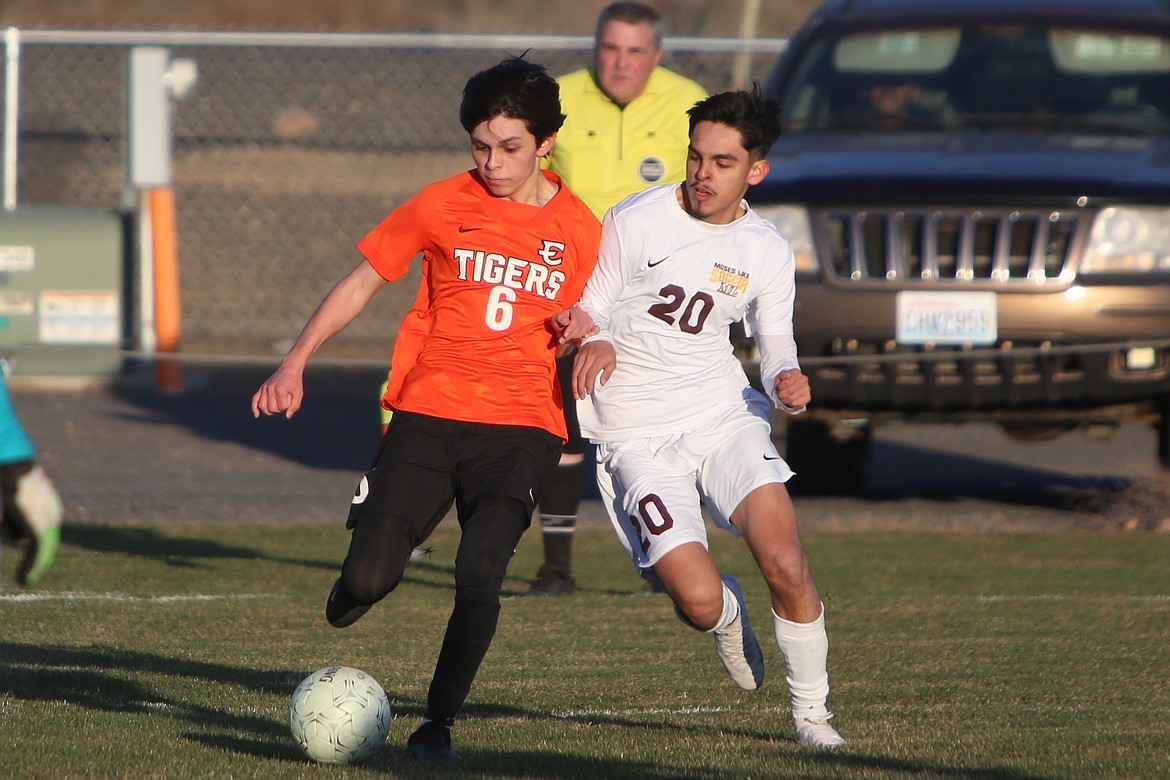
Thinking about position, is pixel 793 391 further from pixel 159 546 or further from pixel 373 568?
pixel 159 546

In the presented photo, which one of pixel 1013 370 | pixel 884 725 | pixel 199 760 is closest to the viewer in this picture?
pixel 199 760

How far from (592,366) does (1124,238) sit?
436 centimetres

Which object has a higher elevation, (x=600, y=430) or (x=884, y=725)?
(x=600, y=430)

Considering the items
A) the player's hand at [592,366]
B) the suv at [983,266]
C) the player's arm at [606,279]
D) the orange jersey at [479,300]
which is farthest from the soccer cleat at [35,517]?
the suv at [983,266]

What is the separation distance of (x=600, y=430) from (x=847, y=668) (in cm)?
131

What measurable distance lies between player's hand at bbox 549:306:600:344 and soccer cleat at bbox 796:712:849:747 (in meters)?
1.17

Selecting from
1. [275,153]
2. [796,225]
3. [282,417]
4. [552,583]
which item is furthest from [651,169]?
[275,153]

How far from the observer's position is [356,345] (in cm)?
1543

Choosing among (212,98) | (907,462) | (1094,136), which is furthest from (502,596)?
(212,98)

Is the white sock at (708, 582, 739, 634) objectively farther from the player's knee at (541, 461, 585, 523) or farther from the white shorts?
the player's knee at (541, 461, 585, 523)

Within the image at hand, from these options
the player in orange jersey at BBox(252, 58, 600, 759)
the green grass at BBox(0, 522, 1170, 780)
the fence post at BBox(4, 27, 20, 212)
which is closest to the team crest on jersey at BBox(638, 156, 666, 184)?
the green grass at BBox(0, 522, 1170, 780)

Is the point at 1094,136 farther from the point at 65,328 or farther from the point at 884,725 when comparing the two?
the point at 65,328

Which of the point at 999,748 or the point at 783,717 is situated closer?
the point at 999,748

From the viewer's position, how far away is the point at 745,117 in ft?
16.3
